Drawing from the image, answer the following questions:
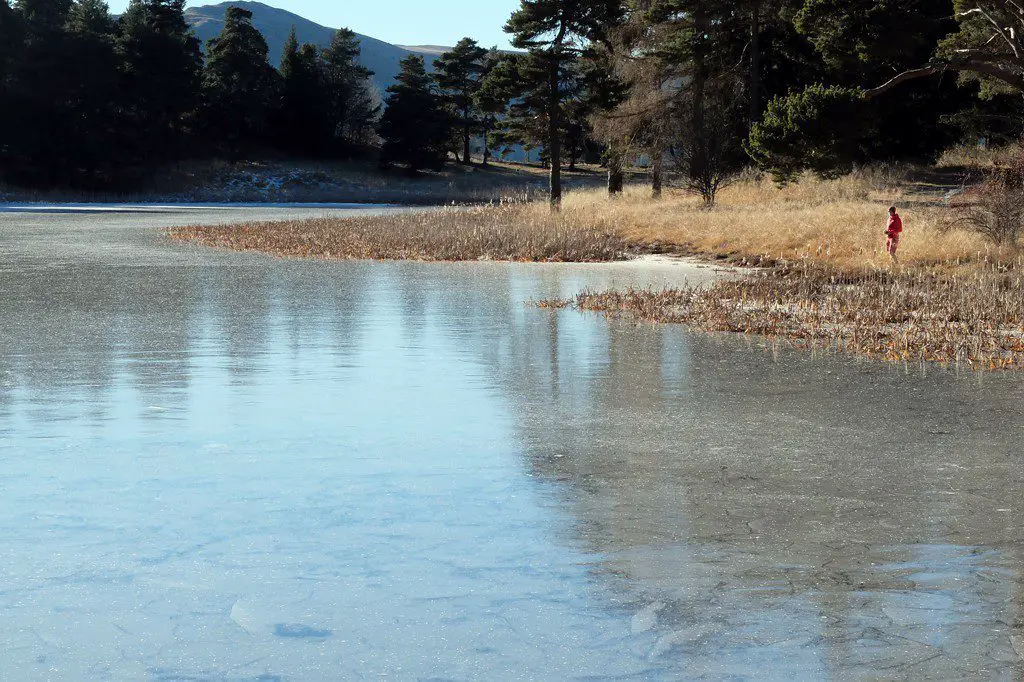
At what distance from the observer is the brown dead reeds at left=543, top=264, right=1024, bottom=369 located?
13.5 m

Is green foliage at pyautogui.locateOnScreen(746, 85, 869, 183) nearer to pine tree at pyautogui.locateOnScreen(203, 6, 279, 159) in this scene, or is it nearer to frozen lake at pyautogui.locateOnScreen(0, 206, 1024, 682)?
frozen lake at pyautogui.locateOnScreen(0, 206, 1024, 682)

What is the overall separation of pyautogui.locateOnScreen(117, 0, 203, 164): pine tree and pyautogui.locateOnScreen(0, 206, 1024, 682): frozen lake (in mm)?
74468

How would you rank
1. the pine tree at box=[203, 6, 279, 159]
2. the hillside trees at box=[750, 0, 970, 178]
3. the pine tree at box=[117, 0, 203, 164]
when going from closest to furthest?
1. the hillside trees at box=[750, 0, 970, 178]
2. the pine tree at box=[117, 0, 203, 164]
3. the pine tree at box=[203, 6, 279, 159]

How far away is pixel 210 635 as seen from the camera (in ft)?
16.4

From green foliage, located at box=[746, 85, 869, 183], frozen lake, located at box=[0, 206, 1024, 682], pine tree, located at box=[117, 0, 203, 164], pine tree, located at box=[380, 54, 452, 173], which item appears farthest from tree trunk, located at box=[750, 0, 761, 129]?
pine tree, located at box=[117, 0, 203, 164]

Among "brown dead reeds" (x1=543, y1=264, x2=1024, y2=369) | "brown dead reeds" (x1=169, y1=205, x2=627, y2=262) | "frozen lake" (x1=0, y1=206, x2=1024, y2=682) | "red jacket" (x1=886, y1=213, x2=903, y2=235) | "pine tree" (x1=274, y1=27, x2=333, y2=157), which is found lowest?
"frozen lake" (x1=0, y1=206, x2=1024, y2=682)

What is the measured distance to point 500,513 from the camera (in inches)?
270

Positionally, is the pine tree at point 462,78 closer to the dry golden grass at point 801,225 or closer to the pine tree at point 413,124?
the pine tree at point 413,124

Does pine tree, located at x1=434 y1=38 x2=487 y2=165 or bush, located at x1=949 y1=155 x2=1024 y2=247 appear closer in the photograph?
bush, located at x1=949 y1=155 x2=1024 y2=247

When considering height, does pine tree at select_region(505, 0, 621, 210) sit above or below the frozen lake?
above

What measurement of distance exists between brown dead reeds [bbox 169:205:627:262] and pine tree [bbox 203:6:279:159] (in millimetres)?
55031

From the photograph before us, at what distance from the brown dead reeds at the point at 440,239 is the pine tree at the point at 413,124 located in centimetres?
5324

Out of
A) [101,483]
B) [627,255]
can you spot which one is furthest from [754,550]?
[627,255]

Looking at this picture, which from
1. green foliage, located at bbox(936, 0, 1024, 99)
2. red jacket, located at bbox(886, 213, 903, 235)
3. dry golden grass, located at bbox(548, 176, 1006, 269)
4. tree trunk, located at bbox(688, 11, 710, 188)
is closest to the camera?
red jacket, located at bbox(886, 213, 903, 235)
